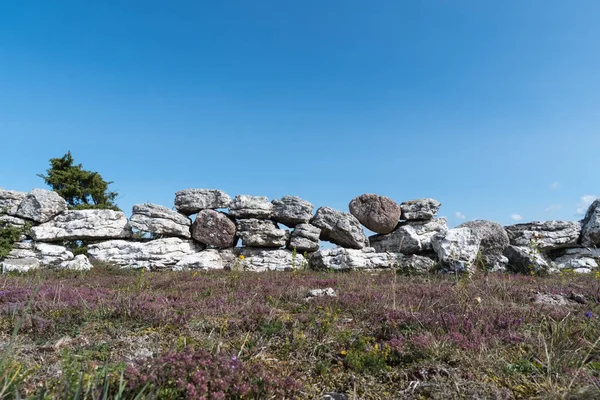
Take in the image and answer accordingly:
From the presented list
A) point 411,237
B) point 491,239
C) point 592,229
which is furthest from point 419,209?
point 592,229

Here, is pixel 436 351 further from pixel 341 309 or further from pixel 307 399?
pixel 341 309

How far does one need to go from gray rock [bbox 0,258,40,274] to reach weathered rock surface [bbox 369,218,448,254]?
13.7m

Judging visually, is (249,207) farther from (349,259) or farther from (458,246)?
(458,246)

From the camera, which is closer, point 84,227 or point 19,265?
point 19,265

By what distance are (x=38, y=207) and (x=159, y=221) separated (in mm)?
Answer: 5336

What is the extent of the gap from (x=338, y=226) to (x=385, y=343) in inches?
486

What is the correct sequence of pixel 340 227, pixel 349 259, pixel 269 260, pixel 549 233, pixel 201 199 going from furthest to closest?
pixel 549 233
pixel 201 199
pixel 340 227
pixel 269 260
pixel 349 259

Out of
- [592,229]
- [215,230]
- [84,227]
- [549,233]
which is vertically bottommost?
[549,233]

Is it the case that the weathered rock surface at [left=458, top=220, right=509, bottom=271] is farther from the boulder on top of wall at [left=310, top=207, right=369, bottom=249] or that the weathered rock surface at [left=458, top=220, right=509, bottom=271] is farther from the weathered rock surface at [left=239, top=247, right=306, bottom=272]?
the weathered rock surface at [left=239, top=247, right=306, bottom=272]

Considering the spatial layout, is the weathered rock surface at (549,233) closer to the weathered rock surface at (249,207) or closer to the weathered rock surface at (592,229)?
the weathered rock surface at (592,229)

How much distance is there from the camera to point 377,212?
17078mm

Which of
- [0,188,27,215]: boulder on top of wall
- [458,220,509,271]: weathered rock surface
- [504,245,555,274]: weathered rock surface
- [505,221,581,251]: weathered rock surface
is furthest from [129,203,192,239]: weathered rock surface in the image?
[505,221,581,251]: weathered rock surface

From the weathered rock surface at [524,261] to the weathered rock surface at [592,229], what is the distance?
534 cm

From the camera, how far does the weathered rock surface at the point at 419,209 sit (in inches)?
690
